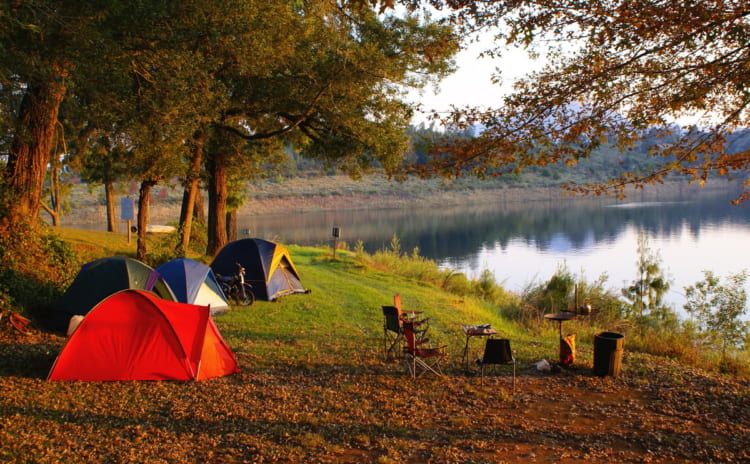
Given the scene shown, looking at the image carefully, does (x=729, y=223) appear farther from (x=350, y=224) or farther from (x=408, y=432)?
(x=408, y=432)

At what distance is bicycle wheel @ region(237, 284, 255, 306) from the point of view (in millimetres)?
11734

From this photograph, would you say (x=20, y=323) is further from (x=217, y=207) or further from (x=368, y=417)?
(x=217, y=207)

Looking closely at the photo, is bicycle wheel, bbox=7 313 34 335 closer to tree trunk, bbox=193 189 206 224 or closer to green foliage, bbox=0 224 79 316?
green foliage, bbox=0 224 79 316

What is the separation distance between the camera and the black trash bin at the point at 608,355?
7.20m

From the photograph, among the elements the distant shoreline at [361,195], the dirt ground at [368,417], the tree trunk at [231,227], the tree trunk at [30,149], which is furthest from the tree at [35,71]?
the distant shoreline at [361,195]

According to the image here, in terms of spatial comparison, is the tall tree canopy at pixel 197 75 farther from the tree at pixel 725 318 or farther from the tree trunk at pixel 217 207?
the tree at pixel 725 318

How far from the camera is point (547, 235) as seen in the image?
37.8 metres

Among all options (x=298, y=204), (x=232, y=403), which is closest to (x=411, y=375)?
(x=232, y=403)

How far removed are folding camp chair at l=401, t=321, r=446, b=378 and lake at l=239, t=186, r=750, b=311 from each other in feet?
28.9

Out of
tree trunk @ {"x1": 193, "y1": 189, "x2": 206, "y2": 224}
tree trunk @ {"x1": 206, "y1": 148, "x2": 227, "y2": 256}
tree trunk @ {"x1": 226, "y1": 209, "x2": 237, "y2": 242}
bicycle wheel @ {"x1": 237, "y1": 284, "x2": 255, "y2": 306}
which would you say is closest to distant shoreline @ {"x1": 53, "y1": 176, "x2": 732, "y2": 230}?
tree trunk @ {"x1": 193, "y1": 189, "x2": 206, "y2": 224}

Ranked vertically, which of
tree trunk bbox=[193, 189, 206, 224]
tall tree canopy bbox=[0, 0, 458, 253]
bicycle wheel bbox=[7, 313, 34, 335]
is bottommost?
bicycle wheel bbox=[7, 313, 34, 335]

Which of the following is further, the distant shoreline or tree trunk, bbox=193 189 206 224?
the distant shoreline

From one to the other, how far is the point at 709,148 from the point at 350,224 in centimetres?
4268

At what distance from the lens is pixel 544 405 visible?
243 inches
